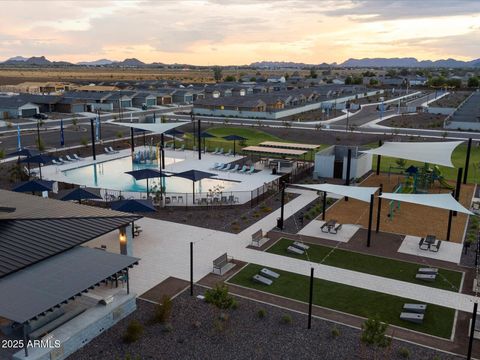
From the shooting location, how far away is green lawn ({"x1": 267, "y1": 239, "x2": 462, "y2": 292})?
20578 mm

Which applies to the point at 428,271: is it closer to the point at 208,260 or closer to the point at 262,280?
the point at 262,280

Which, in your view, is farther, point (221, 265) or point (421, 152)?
point (421, 152)

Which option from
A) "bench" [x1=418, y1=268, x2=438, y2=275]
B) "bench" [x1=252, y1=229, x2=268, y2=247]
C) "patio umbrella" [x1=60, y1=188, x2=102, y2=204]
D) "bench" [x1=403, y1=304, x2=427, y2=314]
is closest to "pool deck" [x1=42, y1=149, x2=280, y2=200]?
"bench" [x1=252, y1=229, x2=268, y2=247]

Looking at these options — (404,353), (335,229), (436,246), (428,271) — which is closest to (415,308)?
(404,353)

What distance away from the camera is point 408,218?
29.3 m

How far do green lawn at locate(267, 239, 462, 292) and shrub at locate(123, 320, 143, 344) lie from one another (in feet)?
31.3

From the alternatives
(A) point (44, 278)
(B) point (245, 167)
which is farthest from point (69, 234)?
(B) point (245, 167)

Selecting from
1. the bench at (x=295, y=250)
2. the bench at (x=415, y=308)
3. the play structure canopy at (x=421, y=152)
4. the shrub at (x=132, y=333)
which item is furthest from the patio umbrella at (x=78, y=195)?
the play structure canopy at (x=421, y=152)

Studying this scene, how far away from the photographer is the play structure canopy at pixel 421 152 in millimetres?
32188

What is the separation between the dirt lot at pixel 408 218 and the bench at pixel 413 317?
995 cm

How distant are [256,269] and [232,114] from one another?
2606 inches

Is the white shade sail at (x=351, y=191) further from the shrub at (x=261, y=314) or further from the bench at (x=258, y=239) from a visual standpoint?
the shrub at (x=261, y=314)

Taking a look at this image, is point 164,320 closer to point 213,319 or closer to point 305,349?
point 213,319

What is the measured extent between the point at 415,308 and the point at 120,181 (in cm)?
2786
